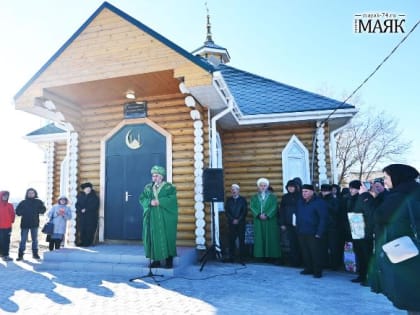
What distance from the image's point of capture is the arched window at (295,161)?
8117mm

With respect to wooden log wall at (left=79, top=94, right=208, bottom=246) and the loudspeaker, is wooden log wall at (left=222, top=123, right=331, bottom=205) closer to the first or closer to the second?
wooden log wall at (left=79, top=94, right=208, bottom=246)

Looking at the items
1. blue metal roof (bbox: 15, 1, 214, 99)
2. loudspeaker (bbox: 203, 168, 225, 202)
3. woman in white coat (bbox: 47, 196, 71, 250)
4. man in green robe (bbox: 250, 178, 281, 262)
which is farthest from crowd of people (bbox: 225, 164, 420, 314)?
woman in white coat (bbox: 47, 196, 71, 250)

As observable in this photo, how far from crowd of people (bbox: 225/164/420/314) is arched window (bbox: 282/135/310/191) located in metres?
1.55

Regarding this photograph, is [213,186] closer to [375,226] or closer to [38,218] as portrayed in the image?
[375,226]

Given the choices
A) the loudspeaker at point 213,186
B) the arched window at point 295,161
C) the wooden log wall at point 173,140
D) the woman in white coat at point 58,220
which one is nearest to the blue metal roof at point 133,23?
the wooden log wall at point 173,140

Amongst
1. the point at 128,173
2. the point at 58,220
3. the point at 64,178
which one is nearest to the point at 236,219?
the point at 128,173

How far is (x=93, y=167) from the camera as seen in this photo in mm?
7371

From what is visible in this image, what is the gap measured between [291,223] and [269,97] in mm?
4266

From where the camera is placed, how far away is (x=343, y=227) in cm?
570

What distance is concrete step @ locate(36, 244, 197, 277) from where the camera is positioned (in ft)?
17.9

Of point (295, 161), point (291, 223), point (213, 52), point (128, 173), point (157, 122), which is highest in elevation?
point (213, 52)

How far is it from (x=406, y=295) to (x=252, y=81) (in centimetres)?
897

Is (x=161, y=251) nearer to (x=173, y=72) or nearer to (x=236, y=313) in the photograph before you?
(x=236, y=313)

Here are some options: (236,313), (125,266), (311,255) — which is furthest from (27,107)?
(311,255)
